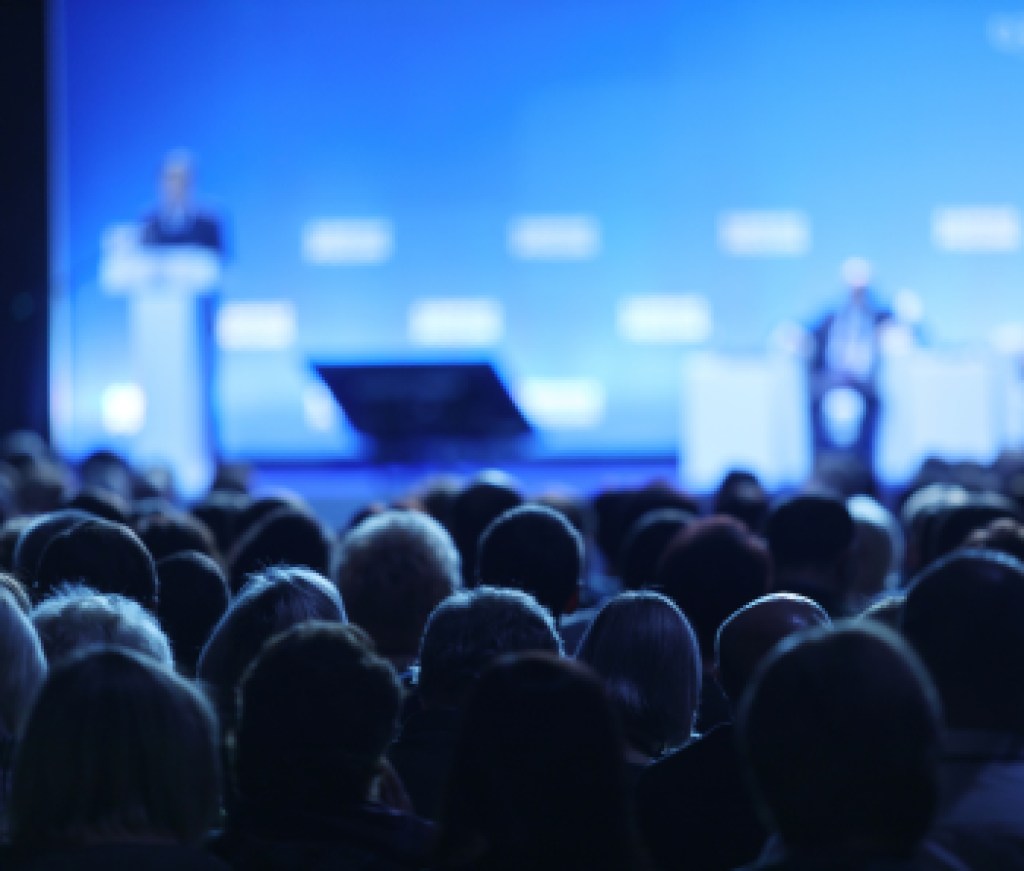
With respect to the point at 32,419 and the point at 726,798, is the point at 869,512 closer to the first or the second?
the point at 726,798

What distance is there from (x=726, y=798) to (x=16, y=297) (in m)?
11.0

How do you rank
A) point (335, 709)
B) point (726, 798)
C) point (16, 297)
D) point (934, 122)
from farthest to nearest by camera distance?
point (16, 297) → point (934, 122) → point (726, 798) → point (335, 709)

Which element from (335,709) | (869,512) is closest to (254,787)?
(335,709)

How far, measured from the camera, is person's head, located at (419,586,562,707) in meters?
2.76

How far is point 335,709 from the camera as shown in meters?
2.10

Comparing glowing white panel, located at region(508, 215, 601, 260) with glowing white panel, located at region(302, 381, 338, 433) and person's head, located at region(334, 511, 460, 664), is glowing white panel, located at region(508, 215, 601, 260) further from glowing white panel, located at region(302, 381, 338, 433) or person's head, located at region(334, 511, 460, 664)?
person's head, located at region(334, 511, 460, 664)

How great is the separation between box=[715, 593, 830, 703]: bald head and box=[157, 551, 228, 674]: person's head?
129cm

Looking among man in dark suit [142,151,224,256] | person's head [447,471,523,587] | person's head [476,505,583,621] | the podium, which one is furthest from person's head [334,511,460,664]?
man in dark suit [142,151,224,256]

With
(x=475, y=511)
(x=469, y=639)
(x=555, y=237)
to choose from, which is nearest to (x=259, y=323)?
(x=555, y=237)

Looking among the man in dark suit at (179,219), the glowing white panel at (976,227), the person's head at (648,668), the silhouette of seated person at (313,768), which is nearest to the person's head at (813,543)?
the person's head at (648,668)

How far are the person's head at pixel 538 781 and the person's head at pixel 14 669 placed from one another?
1.00 m

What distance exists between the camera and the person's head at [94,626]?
277cm

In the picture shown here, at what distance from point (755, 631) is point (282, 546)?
2.02 m

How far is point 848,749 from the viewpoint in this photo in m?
1.79
